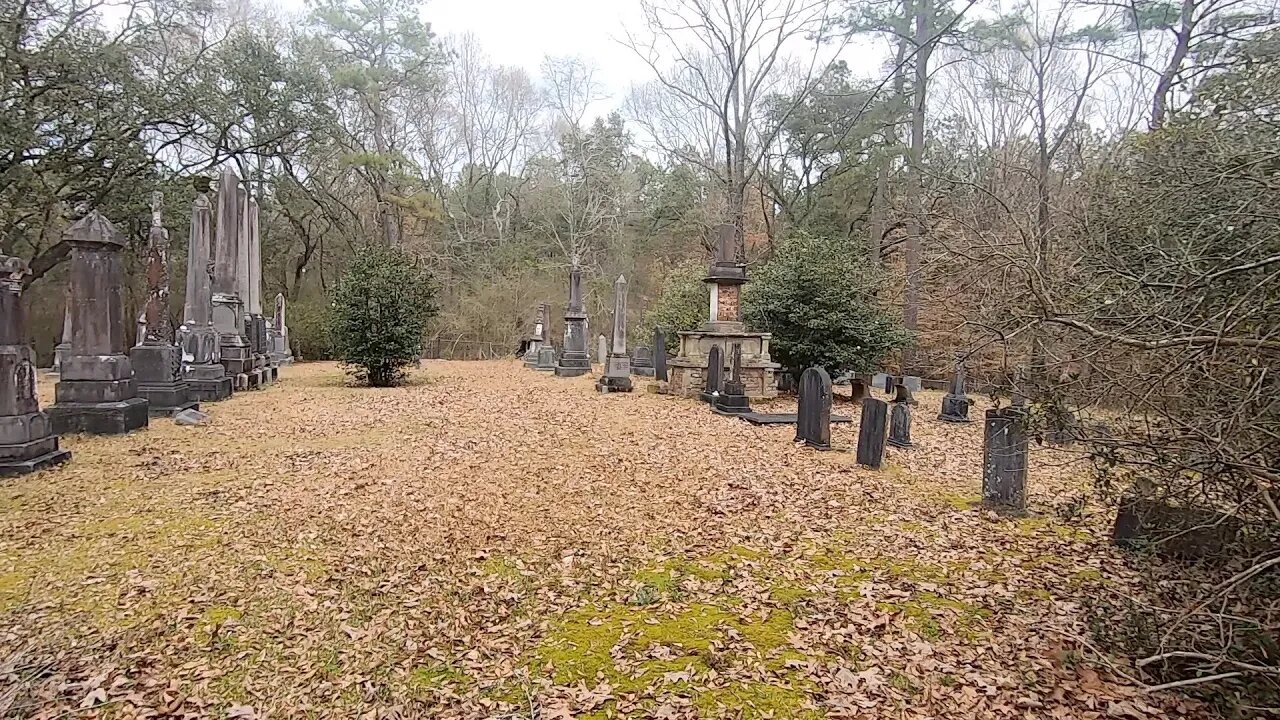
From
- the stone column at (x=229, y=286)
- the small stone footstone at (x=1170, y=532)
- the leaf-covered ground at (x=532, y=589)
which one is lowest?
the leaf-covered ground at (x=532, y=589)

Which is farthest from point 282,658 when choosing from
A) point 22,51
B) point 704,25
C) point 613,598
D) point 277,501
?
point 704,25

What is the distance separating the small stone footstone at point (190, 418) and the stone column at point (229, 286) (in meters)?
3.70

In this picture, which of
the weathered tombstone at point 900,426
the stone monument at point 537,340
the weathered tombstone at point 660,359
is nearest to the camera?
the weathered tombstone at point 900,426

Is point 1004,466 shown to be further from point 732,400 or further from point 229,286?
point 229,286

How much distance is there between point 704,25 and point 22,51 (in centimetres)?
1706

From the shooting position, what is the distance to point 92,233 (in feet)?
25.4

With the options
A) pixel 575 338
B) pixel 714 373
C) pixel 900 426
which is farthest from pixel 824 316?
pixel 575 338

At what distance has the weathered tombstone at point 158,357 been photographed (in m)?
9.30

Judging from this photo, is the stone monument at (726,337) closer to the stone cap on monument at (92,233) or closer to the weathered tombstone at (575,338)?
the weathered tombstone at (575,338)

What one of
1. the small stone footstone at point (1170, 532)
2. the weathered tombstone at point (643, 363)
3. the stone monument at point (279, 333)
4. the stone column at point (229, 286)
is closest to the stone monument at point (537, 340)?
the weathered tombstone at point (643, 363)

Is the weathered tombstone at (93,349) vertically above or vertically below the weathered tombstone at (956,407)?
above

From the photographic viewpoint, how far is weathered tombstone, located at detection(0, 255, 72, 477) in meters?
5.93

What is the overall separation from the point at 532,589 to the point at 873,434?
4.83 meters

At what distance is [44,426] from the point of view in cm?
631
